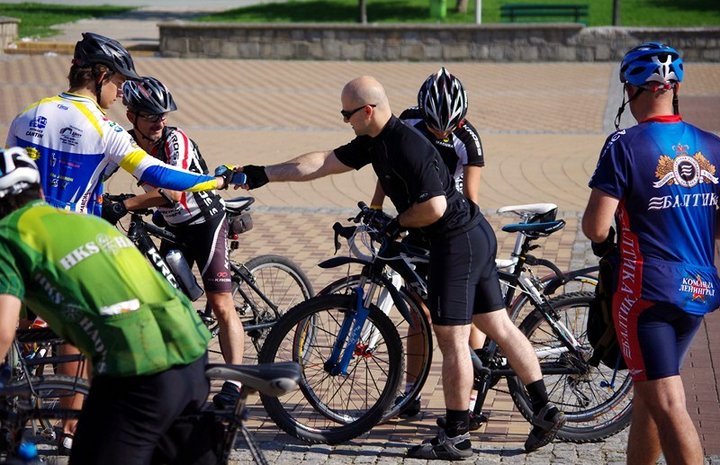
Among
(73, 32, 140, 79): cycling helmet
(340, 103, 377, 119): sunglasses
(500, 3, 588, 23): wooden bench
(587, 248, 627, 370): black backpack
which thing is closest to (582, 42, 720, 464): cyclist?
(587, 248, 627, 370): black backpack

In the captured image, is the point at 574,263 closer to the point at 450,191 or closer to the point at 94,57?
the point at 450,191

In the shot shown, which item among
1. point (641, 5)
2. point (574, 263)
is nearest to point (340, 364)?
point (574, 263)

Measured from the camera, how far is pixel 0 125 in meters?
14.5

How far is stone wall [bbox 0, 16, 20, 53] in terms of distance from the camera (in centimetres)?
2216

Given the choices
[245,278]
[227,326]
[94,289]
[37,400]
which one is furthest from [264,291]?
[94,289]

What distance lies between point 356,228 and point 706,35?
17.8 meters

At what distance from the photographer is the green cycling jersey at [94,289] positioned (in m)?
3.32

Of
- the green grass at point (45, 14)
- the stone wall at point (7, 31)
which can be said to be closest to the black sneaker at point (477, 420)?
the stone wall at point (7, 31)

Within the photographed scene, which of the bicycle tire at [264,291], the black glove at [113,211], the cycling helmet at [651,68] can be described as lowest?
the bicycle tire at [264,291]

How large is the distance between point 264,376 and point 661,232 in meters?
1.68

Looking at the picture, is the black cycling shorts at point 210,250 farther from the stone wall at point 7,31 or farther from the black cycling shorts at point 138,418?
the stone wall at point 7,31

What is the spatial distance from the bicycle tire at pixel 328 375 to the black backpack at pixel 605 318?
1.08 metres

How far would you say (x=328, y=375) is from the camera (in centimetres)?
562

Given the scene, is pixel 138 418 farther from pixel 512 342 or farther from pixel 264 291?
A: pixel 264 291
